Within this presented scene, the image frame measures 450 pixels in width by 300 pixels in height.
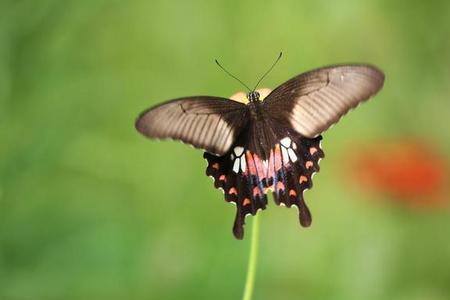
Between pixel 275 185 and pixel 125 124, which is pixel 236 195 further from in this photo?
pixel 125 124

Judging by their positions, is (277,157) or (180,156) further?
(180,156)

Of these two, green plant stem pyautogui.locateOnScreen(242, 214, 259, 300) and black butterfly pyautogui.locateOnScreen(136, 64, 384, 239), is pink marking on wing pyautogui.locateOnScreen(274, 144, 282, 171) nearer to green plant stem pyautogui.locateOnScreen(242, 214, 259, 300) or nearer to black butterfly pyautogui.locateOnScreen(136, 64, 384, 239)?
black butterfly pyautogui.locateOnScreen(136, 64, 384, 239)

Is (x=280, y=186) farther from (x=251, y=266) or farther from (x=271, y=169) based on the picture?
(x=251, y=266)

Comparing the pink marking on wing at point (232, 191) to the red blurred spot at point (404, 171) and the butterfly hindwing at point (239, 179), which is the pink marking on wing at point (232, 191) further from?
the red blurred spot at point (404, 171)

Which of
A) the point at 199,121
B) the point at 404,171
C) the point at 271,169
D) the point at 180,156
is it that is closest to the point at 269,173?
the point at 271,169

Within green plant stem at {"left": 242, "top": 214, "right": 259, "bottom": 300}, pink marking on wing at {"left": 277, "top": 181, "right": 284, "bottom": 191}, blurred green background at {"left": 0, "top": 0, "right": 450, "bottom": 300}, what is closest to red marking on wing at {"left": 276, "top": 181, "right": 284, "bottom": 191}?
pink marking on wing at {"left": 277, "top": 181, "right": 284, "bottom": 191}

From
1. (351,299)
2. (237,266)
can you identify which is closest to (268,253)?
(237,266)
